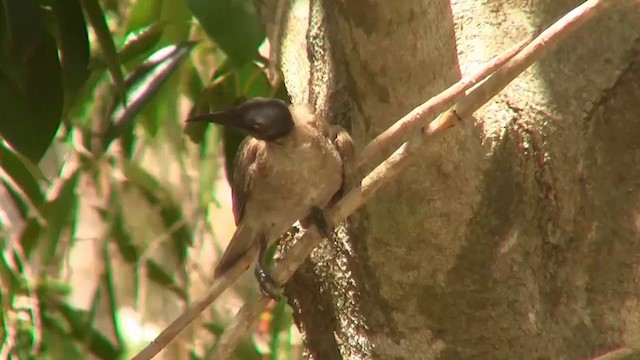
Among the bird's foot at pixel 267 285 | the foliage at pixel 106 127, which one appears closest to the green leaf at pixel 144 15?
the foliage at pixel 106 127

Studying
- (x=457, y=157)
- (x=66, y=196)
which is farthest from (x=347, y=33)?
(x=66, y=196)

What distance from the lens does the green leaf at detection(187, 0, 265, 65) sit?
47.1 inches

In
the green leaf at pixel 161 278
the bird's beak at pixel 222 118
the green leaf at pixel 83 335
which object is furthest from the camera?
the green leaf at pixel 161 278

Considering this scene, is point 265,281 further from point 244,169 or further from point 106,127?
point 106,127

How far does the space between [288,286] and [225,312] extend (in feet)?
3.79

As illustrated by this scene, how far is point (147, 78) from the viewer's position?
5.72ft

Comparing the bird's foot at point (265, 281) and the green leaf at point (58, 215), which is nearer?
the bird's foot at point (265, 281)

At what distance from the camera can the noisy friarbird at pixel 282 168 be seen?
1258 millimetres

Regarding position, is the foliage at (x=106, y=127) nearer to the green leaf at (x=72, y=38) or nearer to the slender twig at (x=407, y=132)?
the green leaf at (x=72, y=38)

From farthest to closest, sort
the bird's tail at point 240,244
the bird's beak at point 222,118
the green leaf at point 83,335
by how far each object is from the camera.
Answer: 1. the green leaf at point 83,335
2. the bird's tail at point 240,244
3. the bird's beak at point 222,118

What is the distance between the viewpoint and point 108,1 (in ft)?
6.35

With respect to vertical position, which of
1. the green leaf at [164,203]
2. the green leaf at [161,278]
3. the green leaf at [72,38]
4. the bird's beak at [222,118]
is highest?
the green leaf at [72,38]

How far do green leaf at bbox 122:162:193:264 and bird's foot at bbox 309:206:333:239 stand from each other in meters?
0.72

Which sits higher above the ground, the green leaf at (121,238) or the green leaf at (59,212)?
the green leaf at (59,212)
